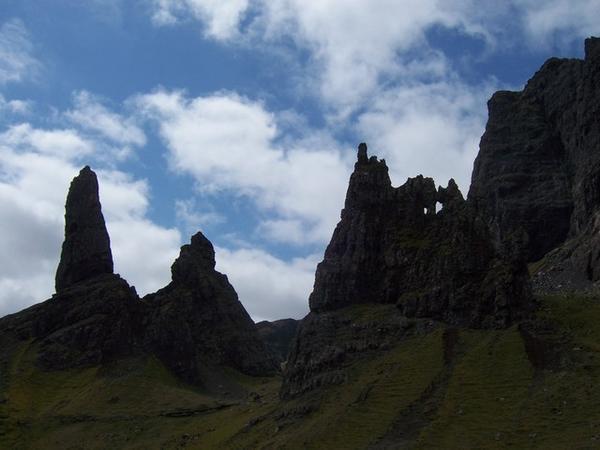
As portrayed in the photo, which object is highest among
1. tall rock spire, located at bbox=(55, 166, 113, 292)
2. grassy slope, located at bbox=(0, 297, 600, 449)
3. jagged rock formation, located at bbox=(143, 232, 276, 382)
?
tall rock spire, located at bbox=(55, 166, 113, 292)

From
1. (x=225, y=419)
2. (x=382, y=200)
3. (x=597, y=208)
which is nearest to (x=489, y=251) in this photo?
(x=382, y=200)

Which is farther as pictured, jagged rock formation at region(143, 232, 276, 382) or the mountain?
jagged rock formation at region(143, 232, 276, 382)

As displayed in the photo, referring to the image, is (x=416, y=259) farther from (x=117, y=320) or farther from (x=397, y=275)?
(x=117, y=320)

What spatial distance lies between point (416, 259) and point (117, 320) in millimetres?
83923

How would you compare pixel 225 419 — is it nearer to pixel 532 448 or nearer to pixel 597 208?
pixel 532 448

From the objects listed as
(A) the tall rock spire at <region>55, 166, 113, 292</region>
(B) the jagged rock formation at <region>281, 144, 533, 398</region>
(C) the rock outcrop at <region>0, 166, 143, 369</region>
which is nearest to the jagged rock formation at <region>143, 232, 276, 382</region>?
(C) the rock outcrop at <region>0, 166, 143, 369</region>

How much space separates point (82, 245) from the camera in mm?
194875

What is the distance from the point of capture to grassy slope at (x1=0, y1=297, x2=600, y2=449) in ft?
259

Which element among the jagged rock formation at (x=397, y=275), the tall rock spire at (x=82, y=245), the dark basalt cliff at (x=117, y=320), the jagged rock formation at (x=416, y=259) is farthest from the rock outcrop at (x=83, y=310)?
the jagged rock formation at (x=416, y=259)

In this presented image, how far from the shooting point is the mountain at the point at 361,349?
282 ft

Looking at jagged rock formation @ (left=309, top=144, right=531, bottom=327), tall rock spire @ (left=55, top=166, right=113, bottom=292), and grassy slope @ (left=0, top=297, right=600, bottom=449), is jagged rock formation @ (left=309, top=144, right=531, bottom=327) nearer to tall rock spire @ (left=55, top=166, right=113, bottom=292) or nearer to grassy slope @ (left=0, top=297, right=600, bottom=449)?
grassy slope @ (left=0, top=297, right=600, bottom=449)

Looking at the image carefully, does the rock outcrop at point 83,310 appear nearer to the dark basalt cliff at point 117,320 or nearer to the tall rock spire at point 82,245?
the tall rock spire at point 82,245

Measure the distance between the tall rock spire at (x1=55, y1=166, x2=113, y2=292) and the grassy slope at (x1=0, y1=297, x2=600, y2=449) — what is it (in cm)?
5665

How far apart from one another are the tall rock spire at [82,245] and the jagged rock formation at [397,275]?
86794 mm
